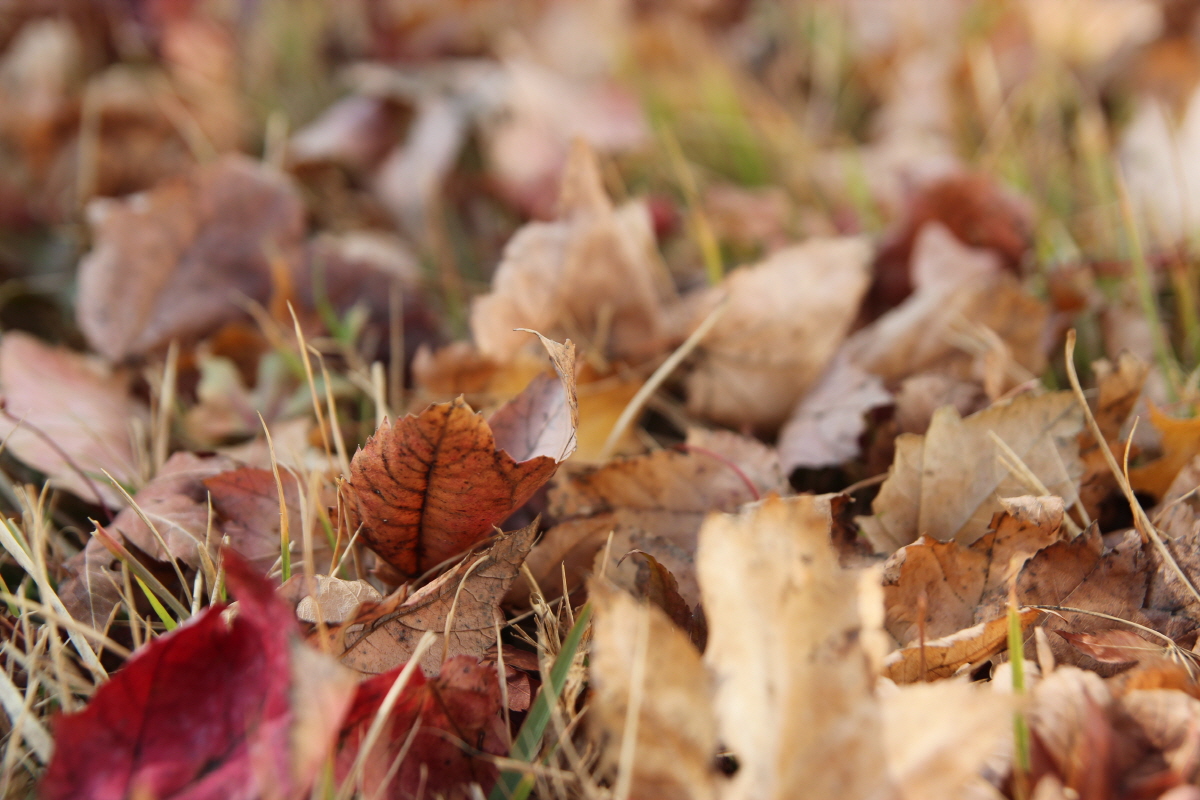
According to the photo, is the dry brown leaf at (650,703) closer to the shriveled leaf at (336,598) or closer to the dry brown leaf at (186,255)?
the shriveled leaf at (336,598)

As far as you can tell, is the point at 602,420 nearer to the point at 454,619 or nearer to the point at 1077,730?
the point at 454,619

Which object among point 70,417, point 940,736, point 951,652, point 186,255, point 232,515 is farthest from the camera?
point 186,255

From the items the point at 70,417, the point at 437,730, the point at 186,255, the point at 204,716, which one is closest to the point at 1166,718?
the point at 437,730

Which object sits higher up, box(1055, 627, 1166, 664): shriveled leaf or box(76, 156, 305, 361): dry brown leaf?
box(76, 156, 305, 361): dry brown leaf

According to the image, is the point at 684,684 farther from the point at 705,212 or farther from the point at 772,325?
the point at 705,212

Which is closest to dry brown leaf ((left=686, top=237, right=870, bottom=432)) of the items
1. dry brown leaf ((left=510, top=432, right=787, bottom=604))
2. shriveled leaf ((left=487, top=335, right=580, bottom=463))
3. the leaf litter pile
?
the leaf litter pile

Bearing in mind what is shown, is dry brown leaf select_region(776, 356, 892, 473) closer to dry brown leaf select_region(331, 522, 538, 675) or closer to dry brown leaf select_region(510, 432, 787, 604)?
dry brown leaf select_region(510, 432, 787, 604)

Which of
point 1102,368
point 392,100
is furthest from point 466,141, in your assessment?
point 1102,368

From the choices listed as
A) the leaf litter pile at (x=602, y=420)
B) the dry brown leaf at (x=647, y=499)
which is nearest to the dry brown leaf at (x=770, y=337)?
the leaf litter pile at (x=602, y=420)
